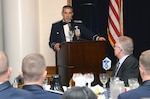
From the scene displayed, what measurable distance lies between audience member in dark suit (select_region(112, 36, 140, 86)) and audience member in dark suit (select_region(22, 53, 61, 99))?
1448 mm

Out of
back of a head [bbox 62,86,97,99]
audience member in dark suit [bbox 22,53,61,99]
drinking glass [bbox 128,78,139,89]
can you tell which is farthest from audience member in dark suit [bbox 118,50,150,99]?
back of a head [bbox 62,86,97,99]

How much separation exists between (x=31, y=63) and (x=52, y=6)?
465cm

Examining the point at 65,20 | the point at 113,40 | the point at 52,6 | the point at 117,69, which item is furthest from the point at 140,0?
the point at 117,69

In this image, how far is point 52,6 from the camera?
754cm

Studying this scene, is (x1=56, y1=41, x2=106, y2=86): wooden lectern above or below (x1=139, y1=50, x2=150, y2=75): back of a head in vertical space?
below

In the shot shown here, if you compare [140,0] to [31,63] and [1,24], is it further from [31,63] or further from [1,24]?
[31,63]

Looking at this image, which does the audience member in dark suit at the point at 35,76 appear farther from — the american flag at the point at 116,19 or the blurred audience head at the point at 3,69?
the american flag at the point at 116,19

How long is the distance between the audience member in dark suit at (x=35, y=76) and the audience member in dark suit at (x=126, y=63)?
1448 millimetres

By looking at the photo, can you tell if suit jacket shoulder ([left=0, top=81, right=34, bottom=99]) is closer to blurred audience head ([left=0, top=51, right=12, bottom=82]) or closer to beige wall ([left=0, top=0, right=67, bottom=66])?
blurred audience head ([left=0, top=51, right=12, bottom=82])

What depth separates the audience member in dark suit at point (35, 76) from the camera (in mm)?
2909

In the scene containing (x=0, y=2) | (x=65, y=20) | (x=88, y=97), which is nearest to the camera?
(x=88, y=97)

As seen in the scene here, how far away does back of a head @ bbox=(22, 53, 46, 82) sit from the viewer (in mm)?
2961

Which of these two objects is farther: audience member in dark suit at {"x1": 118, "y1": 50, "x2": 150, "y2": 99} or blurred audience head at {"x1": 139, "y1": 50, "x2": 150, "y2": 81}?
blurred audience head at {"x1": 139, "y1": 50, "x2": 150, "y2": 81}

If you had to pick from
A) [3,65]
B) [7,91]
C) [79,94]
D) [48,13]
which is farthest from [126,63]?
[48,13]
